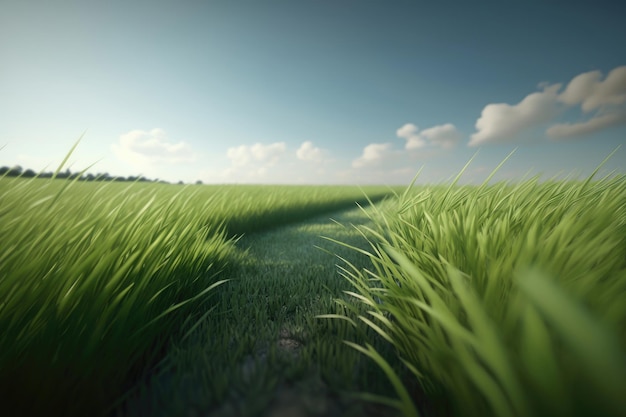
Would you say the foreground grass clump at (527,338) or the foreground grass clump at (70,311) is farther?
the foreground grass clump at (70,311)

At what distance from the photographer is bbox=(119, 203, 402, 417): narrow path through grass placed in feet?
2.01

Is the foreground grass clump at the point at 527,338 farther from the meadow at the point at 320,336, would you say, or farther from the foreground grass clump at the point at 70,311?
the foreground grass clump at the point at 70,311

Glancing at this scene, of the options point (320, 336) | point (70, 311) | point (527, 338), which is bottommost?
point (320, 336)

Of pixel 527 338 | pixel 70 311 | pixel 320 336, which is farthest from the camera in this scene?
pixel 320 336

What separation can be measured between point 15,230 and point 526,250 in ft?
4.85

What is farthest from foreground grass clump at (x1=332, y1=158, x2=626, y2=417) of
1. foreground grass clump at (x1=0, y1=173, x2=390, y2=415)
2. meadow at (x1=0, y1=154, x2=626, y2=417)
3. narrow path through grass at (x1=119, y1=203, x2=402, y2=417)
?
foreground grass clump at (x1=0, y1=173, x2=390, y2=415)

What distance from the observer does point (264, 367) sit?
0.71m

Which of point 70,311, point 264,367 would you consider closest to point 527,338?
point 264,367

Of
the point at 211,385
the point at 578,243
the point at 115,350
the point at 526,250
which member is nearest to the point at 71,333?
the point at 115,350

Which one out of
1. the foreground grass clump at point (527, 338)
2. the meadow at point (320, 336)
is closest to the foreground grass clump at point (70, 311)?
the meadow at point (320, 336)

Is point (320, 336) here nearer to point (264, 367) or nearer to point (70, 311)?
point (264, 367)

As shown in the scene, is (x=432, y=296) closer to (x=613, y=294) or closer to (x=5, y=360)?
(x=613, y=294)

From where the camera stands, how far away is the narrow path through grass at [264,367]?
2.01ft

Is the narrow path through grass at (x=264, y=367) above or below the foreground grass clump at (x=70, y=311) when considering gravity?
below
